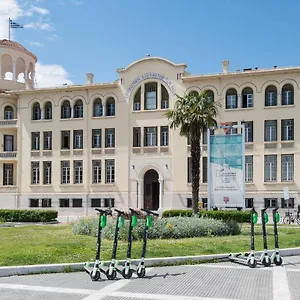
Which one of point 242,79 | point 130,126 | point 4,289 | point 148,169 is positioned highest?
point 242,79

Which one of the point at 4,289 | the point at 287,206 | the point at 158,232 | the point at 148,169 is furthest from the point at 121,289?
the point at 148,169

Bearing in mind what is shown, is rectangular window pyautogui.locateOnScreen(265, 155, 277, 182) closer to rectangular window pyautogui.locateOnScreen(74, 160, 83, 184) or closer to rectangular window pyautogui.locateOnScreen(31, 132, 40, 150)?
rectangular window pyautogui.locateOnScreen(74, 160, 83, 184)

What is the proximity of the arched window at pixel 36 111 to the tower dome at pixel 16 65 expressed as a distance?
2.16 metres

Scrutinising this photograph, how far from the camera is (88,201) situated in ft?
154

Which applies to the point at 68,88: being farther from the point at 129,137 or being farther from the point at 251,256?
the point at 251,256

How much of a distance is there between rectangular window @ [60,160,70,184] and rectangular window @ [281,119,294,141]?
1996 centimetres

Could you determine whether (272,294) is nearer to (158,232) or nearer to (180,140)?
(158,232)

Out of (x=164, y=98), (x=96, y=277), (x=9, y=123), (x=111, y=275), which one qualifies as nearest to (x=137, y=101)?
(x=164, y=98)

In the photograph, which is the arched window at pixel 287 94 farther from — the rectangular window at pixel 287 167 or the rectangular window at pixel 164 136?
the rectangular window at pixel 164 136

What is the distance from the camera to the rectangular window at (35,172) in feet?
161

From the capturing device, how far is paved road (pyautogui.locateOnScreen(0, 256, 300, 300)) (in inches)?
408

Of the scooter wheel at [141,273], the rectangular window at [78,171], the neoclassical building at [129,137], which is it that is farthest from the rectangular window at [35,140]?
the scooter wheel at [141,273]

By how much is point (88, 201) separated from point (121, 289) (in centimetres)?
3631

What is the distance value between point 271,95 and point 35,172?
920 inches
